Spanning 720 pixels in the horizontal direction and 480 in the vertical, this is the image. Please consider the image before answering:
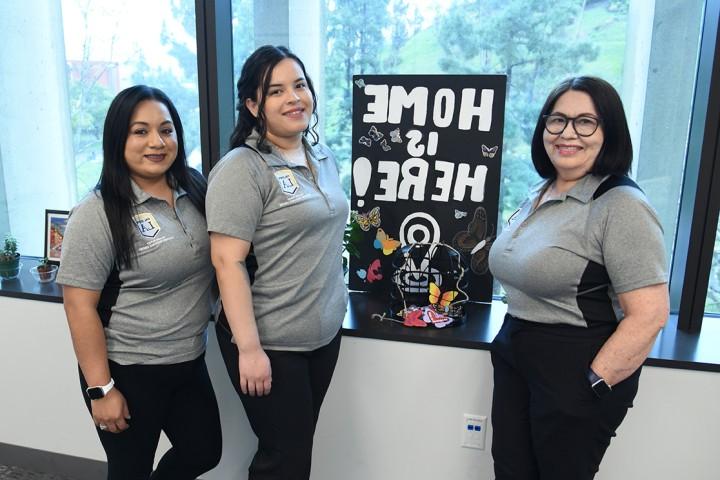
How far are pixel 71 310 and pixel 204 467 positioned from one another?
605 millimetres

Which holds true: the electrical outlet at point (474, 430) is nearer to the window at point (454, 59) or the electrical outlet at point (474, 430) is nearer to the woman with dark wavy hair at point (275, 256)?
the woman with dark wavy hair at point (275, 256)

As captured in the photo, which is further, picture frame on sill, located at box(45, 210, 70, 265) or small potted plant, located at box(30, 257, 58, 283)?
picture frame on sill, located at box(45, 210, 70, 265)

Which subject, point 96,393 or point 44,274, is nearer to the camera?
point 96,393

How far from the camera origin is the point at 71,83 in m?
2.45

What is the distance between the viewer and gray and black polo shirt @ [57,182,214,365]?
133 cm

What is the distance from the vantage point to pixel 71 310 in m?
1.36

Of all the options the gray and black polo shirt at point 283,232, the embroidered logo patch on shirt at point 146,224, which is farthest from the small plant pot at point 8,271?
the gray and black polo shirt at point 283,232

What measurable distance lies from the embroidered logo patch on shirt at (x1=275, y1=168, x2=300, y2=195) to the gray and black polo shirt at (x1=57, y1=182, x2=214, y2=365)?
0.28m

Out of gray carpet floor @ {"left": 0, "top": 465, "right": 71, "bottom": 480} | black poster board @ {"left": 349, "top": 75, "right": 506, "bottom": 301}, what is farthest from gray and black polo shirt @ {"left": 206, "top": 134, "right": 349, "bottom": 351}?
gray carpet floor @ {"left": 0, "top": 465, "right": 71, "bottom": 480}

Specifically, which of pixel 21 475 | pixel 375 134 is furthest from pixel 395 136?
pixel 21 475

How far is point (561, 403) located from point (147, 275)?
40.8 inches

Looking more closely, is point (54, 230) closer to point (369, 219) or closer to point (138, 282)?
point (138, 282)

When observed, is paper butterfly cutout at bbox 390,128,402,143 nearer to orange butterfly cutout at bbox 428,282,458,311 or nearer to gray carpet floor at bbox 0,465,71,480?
orange butterfly cutout at bbox 428,282,458,311

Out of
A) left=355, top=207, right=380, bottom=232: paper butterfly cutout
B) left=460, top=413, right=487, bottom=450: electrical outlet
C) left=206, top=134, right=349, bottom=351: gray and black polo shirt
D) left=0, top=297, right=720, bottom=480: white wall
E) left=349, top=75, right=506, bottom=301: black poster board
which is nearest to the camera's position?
left=206, top=134, right=349, bottom=351: gray and black polo shirt
